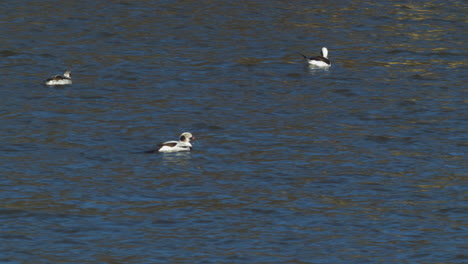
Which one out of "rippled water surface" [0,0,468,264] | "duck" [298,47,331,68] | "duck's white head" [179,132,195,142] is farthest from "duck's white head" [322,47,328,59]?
"duck's white head" [179,132,195,142]

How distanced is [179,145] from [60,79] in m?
8.41

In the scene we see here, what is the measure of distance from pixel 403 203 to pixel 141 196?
5.35 meters

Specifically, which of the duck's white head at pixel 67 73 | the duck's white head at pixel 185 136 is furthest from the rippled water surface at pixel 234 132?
the duck's white head at pixel 185 136

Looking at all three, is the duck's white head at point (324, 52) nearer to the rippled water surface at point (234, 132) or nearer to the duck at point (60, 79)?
the rippled water surface at point (234, 132)

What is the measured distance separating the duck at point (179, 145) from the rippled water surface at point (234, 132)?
33 centimetres

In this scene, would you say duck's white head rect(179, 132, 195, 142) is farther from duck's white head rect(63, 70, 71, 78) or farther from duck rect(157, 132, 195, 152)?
duck's white head rect(63, 70, 71, 78)

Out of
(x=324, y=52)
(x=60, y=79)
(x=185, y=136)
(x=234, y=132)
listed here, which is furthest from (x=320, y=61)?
(x=185, y=136)

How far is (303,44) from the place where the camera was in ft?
146

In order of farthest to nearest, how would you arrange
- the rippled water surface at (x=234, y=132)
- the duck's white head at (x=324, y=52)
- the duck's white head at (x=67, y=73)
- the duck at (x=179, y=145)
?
the duck's white head at (x=324, y=52), the duck's white head at (x=67, y=73), the duck at (x=179, y=145), the rippled water surface at (x=234, y=132)

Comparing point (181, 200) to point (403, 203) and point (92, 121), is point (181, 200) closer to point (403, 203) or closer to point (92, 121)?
point (403, 203)

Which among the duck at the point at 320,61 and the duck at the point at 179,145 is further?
the duck at the point at 320,61

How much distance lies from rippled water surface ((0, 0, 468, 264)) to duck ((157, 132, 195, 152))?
33 centimetres

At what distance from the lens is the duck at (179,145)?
28.9 meters

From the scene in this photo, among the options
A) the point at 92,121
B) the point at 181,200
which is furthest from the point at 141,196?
the point at 92,121
